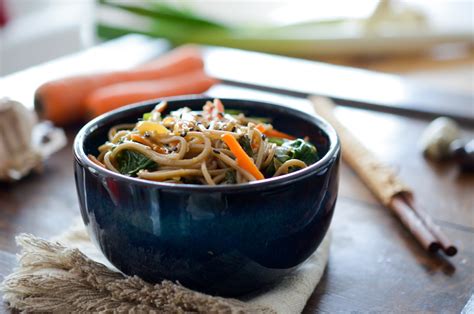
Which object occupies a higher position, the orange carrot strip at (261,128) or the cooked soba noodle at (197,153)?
the cooked soba noodle at (197,153)

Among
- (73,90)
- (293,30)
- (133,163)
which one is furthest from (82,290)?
(293,30)

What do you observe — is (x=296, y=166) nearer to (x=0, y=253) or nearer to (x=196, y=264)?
(x=196, y=264)

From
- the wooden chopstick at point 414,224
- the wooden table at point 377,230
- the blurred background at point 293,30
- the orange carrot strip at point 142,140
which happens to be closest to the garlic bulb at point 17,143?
the wooden table at point 377,230

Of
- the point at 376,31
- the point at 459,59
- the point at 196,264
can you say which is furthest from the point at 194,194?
the point at 459,59

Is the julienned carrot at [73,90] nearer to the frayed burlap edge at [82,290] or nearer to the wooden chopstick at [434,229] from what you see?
the frayed burlap edge at [82,290]

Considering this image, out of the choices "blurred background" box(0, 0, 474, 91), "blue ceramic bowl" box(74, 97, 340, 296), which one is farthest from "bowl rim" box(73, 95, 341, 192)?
"blurred background" box(0, 0, 474, 91)

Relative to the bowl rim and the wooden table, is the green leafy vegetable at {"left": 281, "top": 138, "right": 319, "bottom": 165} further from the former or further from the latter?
the wooden table
